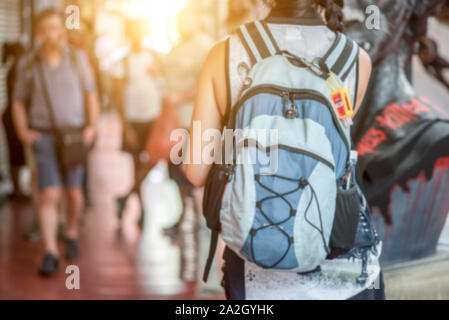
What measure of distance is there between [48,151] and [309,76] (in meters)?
3.44

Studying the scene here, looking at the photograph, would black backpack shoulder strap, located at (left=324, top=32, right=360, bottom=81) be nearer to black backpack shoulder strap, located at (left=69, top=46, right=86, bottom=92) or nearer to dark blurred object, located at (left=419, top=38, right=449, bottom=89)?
dark blurred object, located at (left=419, top=38, right=449, bottom=89)

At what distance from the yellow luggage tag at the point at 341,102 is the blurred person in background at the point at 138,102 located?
4.44 meters

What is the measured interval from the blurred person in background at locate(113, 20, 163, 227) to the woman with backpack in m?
4.32

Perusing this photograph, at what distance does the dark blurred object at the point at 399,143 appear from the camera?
288 cm

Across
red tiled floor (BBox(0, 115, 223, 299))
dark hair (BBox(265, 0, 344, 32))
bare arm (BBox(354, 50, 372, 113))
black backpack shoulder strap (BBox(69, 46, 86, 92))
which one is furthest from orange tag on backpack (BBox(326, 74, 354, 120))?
black backpack shoulder strap (BBox(69, 46, 86, 92))

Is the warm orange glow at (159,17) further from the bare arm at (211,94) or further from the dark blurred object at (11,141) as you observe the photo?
the bare arm at (211,94)

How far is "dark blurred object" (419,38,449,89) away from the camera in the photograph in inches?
122

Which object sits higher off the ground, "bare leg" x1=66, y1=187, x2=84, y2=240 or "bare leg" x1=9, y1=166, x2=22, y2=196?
"bare leg" x1=66, y1=187, x2=84, y2=240

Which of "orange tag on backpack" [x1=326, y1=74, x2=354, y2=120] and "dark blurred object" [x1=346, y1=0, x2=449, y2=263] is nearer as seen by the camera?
"orange tag on backpack" [x1=326, y1=74, x2=354, y2=120]

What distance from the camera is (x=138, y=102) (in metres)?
6.32

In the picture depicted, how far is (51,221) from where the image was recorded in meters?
4.95

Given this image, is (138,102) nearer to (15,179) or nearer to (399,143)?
(15,179)

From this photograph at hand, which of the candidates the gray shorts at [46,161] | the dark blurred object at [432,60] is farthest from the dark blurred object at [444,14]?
the gray shorts at [46,161]
